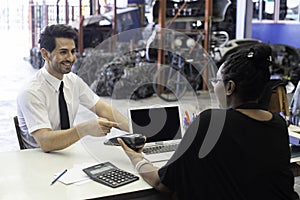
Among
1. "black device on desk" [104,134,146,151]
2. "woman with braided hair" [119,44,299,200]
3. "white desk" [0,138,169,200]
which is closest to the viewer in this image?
"woman with braided hair" [119,44,299,200]

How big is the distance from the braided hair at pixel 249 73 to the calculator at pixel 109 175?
1.82 ft

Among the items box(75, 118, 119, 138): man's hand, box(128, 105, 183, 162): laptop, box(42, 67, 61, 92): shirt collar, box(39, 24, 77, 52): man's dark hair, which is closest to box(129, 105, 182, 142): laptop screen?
box(128, 105, 183, 162): laptop

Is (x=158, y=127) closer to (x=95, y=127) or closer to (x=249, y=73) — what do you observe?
(x=95, y=127)

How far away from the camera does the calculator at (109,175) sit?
1650 mm

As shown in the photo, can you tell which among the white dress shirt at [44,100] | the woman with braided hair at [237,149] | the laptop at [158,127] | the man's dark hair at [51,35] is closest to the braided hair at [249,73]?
the woman with braided hair at [237,149]

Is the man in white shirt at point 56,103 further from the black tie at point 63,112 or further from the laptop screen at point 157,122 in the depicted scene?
the laptop screen at point 157,122

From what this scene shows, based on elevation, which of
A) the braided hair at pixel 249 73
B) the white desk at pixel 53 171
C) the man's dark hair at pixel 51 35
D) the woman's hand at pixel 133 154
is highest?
the man's dark hair at pixel 51 35

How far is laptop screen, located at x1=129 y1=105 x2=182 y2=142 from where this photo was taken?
1.96m

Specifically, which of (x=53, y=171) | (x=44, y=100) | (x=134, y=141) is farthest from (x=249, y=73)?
(x=44, y=100)

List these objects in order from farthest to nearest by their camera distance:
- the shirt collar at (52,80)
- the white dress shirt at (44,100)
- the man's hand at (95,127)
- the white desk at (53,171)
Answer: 1. the shirt collar at (52,80)
2. the white dress shirt at (44,100)
3. the man's hand at (95,127)
4. the white desk at (53,171)

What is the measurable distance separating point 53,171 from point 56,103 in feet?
1.99

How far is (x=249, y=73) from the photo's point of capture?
4.73 ft

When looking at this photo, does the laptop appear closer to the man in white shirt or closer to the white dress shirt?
the man in white shirt

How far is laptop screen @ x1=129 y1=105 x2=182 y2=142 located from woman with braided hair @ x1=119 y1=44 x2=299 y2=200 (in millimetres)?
473
